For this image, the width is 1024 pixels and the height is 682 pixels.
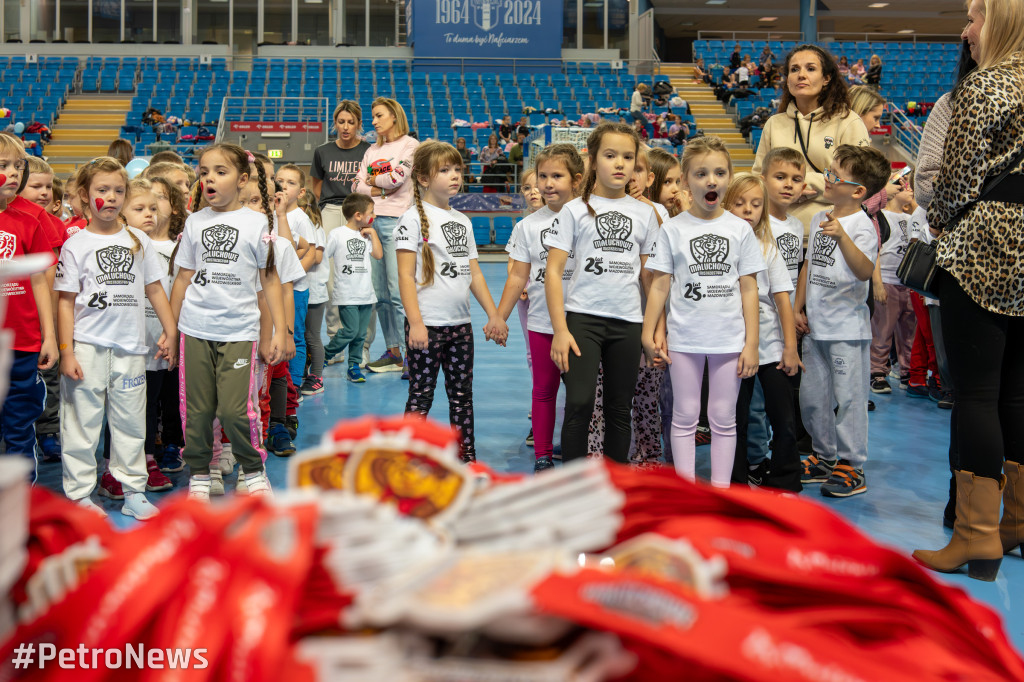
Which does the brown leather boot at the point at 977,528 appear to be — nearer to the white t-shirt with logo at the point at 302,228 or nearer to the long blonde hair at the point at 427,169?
the long blonde hair at the point at 427,169

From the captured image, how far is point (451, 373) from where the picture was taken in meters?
3.76

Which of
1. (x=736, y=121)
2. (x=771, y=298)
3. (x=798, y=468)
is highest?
(x=736, y=121)

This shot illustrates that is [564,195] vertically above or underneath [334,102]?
underneath

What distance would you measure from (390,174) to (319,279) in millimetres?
831

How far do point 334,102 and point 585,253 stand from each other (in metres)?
16.1

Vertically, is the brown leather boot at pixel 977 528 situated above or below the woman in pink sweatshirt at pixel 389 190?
below

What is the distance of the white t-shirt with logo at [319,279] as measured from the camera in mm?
5402

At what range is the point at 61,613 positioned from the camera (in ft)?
2.20

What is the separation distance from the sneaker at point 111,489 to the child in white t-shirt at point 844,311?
115 inches

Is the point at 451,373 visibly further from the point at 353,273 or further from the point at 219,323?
the point at 353,273

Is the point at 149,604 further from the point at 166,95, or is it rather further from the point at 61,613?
the point at 166,95

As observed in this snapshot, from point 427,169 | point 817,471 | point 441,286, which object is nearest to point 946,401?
point 817,471

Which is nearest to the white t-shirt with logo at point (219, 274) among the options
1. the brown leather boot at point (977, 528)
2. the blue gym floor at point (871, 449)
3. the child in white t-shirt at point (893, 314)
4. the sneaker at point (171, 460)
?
the blue gym floor at point (871, 449)

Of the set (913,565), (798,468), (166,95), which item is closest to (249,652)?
(913,565)
